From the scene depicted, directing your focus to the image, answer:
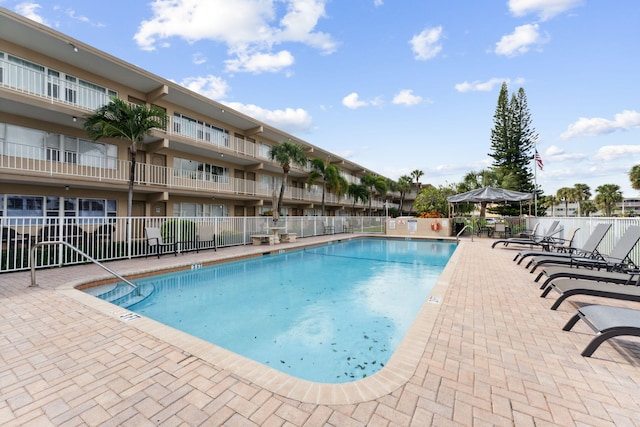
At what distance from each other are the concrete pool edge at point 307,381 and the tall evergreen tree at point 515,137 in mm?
38823

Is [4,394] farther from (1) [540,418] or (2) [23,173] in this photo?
(2) [23,173]

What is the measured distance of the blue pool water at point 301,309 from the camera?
4.01 metres

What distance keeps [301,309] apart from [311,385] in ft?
11.4

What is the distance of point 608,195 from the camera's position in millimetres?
46969

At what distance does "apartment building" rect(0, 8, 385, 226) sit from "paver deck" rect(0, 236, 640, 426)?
37.8 ft

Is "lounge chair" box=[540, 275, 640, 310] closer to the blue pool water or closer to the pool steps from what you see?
the blue pool water

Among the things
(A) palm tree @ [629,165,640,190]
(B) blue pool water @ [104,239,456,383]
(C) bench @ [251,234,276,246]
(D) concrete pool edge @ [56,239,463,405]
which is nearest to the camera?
(D) concrete pool edge @ [56,239,463,405]

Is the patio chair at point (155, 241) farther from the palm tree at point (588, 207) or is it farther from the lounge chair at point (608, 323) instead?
the palm tree at point (588, 207)

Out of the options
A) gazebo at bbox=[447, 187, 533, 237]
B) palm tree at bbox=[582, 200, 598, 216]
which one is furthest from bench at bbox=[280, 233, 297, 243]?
palm tree at bbox=[582, 200, 598, 216]

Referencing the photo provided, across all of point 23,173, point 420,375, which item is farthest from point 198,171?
point 420,375

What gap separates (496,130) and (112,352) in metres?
43.8

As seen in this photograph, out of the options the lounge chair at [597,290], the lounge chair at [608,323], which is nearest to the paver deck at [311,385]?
the lounge chair at [608,323]

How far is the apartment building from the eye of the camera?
37.1ft

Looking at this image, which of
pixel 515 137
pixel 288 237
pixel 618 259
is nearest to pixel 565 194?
pixel 515 137
